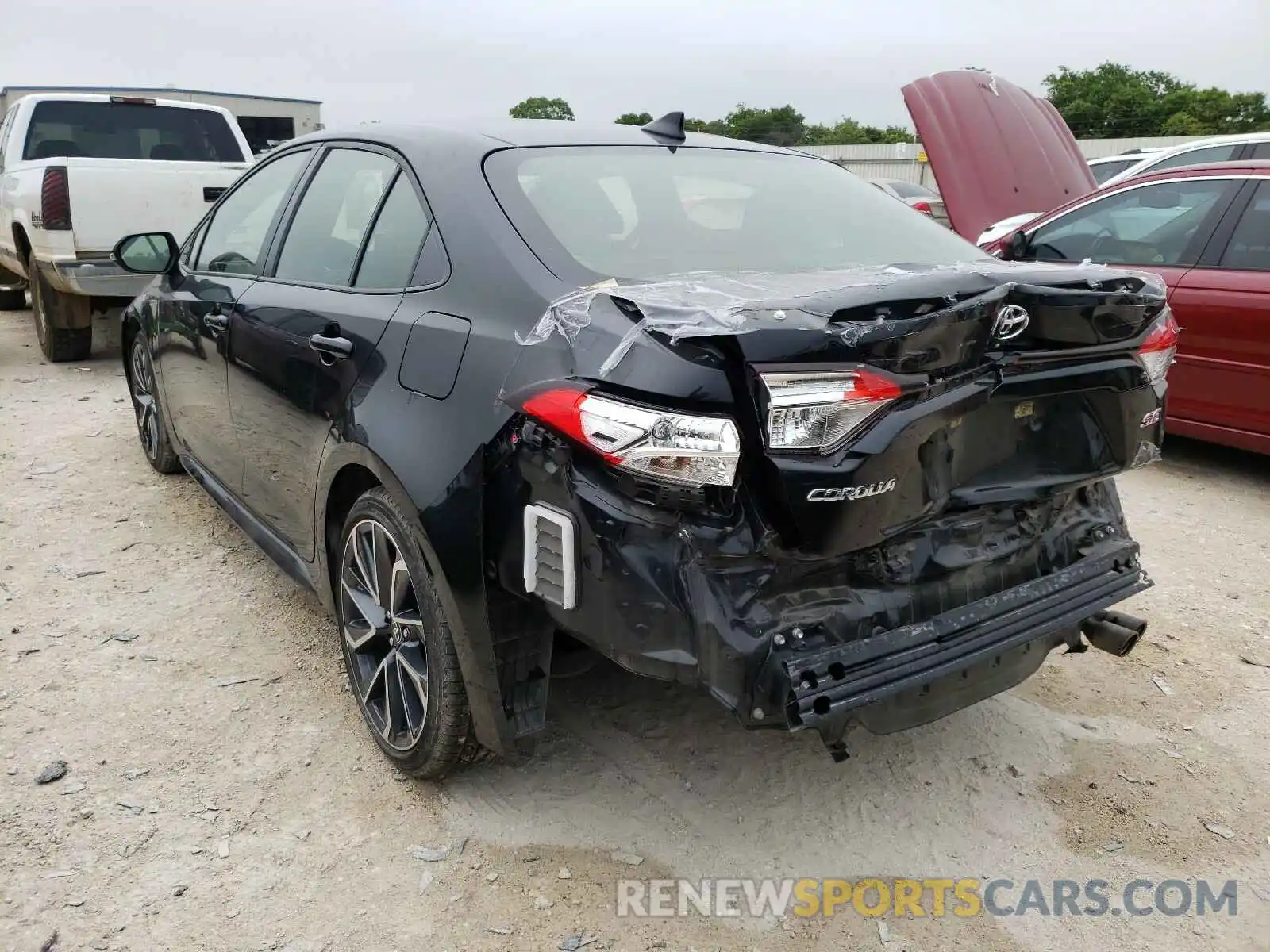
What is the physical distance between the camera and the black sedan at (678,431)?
1855mm

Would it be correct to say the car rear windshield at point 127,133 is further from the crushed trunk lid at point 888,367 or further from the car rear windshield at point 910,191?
the car rear windshield at point 910,191

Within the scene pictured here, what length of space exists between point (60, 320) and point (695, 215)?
6815mm

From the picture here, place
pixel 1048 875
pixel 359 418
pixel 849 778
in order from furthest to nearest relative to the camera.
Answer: pixel 849 778 < pixel 359 418 < pixel 1048 875

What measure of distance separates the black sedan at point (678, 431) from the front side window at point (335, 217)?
0.02 m

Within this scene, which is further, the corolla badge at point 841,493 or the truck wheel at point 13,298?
the truck wheel at point 13,298

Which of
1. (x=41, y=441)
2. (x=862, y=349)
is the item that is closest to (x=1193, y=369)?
(x=862, y=349)

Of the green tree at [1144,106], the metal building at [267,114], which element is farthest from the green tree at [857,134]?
the metal building at [267,114]

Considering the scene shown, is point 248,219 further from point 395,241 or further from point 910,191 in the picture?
point 910,191

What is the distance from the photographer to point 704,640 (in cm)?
188

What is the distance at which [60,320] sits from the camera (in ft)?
24.9

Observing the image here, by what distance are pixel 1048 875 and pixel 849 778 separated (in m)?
0.55

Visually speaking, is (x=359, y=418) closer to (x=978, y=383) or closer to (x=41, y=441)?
(x=978, y=383)

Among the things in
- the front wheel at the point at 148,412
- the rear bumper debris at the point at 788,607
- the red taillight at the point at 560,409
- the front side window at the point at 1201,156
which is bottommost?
the front wheel at the point at 148,412

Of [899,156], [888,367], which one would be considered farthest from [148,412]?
[899,156]
